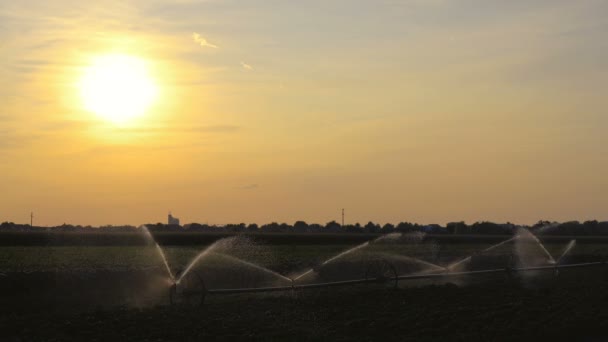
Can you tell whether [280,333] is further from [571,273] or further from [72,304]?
[571,273]

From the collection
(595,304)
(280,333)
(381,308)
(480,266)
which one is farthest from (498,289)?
(480,266)

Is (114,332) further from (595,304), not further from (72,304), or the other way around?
(595,304)

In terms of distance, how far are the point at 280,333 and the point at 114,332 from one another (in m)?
4.71

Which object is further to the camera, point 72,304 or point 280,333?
point 72,304

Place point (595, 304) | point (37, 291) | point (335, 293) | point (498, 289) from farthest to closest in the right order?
point (37, 291) → point (498, 289) → point (335, 293) → point (595, 304)

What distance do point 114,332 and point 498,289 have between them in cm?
2111

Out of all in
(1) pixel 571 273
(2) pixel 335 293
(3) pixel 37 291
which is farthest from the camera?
(1) pixel 571 273

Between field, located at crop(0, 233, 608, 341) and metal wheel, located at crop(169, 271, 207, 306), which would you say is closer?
field, located at crop(0, 233, 608, 341)

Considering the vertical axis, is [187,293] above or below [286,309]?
above

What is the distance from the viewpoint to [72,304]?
39156mm

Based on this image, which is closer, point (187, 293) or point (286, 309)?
point (286, 309)

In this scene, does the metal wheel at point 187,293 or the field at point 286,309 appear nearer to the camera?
the field at point 286,309

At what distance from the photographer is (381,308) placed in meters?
31.2

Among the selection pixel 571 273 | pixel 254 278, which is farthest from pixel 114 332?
pixel 571 273
